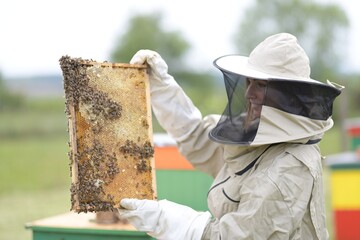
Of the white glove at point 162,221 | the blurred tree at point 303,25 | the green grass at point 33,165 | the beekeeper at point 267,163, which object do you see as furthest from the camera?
the blurred tree at point 303,25

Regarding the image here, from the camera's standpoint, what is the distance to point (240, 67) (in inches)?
133

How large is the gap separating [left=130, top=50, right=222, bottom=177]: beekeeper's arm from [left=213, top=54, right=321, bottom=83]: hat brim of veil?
0.41m

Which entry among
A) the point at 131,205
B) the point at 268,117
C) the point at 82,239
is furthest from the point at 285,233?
the point at 82,239

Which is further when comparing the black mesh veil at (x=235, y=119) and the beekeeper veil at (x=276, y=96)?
the black mesh veil at (x=235, y=119)

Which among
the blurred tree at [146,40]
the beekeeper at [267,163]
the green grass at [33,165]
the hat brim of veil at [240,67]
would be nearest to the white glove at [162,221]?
the beekeeper at [267,163]

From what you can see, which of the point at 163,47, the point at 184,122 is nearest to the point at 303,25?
the point at 163,47

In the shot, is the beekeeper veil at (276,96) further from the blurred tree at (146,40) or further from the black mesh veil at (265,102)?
the blurred tree at (146,40)

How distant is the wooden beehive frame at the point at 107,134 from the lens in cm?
323

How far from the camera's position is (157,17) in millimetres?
45531

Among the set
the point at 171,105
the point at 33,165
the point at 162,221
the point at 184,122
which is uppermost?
the point at 171,105

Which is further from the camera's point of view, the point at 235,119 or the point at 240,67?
the point at 235,119

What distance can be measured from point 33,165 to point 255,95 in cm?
1520

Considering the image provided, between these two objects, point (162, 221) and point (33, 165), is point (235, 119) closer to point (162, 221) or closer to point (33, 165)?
point (162, 221)

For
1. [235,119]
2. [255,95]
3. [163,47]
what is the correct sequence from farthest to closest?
[163,47] → [235,119] → [255,95]
